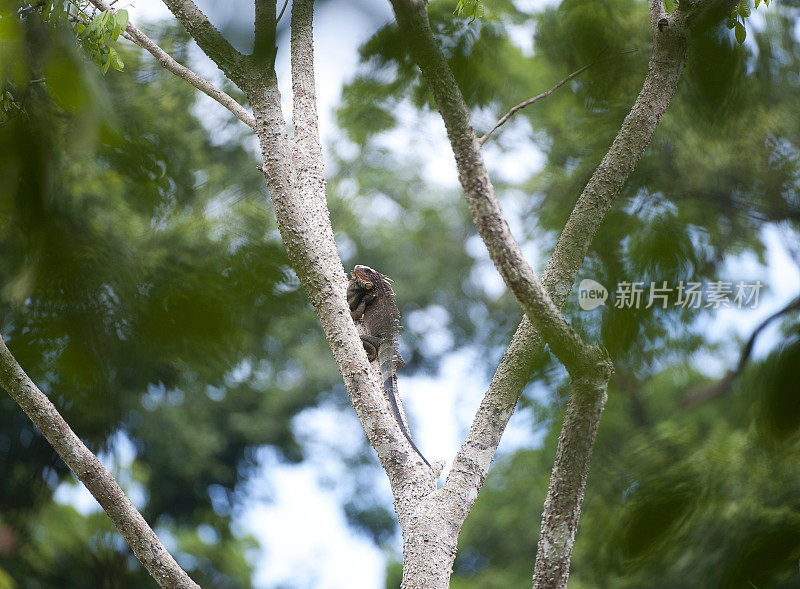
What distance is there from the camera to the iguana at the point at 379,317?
7.76ft

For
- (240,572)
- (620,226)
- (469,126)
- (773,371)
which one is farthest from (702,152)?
(240,572)

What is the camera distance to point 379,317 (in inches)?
99.4

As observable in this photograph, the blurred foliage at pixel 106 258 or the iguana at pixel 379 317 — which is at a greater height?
the iguana at pixel 379 317

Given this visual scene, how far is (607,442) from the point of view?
42cm

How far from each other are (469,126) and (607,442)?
2.99 ft

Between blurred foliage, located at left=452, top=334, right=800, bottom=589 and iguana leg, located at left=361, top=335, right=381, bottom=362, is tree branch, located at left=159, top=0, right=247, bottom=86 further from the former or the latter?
iguana leg, located at left=361, top=335, right=381, bottom=362

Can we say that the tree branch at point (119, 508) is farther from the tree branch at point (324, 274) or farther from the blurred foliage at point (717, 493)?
the blurred foliage at point (717, 493)

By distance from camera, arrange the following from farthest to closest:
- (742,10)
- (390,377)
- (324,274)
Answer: (390,377) < (324,274) < (742,10)

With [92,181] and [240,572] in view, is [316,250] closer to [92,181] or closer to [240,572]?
[92,181]

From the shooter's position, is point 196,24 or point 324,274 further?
point 324,274

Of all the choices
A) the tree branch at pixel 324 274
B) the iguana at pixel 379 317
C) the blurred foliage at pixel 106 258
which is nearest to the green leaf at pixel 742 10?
the blurred foliage at pixel 106 258

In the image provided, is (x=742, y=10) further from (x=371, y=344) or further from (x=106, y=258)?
(x=371, y=344)

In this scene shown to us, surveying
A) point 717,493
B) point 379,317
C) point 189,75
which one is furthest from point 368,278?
point 717,493

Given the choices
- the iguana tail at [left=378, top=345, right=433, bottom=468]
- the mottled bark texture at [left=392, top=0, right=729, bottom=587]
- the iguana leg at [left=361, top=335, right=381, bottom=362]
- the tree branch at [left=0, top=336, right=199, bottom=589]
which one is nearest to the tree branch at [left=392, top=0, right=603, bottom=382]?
the mottled bark texture at [left=392, top=0, right=729, bottom=587]
